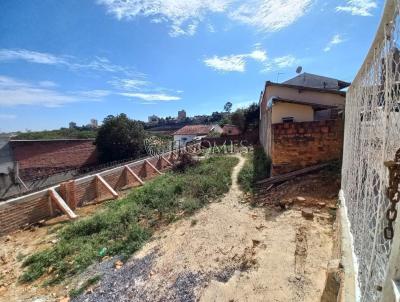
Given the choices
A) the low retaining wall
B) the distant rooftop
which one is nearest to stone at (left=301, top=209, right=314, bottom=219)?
the low retaining wall

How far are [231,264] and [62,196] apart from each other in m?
6.30

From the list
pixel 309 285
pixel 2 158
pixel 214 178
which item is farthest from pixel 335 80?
pixel 2 158

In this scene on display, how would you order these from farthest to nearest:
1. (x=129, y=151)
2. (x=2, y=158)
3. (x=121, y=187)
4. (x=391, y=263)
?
(x=129, y=151)
(x=2, y=158)
(x=121, y=187)
(x=391, y=263)

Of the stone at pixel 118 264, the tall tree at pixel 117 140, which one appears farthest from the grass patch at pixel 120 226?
the tall tree at pixel 117 140

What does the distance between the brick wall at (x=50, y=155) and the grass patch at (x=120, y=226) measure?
10.8 meters

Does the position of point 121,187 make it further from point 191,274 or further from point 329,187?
point 329,187

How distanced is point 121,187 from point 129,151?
28.8 ft

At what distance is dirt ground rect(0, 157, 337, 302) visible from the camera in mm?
3209

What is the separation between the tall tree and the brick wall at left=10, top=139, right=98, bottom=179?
974mm

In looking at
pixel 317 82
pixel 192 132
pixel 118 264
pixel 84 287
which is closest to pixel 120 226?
pixel 118 264

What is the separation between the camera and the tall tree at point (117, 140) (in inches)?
725

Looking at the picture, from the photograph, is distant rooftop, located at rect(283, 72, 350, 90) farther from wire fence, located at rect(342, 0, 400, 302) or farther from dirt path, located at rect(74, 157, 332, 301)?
wire fence, located at rect(342, 0, 400, 302)

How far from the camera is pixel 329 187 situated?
595cm

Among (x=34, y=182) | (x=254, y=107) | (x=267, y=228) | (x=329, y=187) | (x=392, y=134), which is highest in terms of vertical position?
(x=254, y=107)
